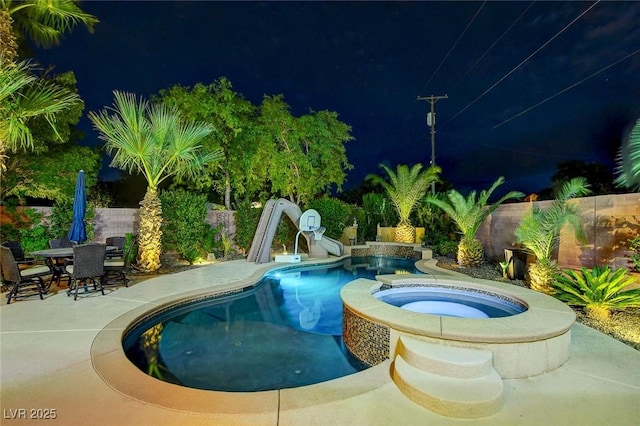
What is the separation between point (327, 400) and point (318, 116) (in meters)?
16.5

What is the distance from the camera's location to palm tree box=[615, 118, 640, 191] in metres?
5.17

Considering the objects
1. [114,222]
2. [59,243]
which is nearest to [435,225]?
[114,222]

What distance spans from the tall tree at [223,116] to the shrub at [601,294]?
492 inches

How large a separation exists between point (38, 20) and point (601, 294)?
44.0 feet

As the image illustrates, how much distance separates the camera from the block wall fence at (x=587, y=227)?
6738mm

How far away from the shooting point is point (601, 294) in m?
5.07

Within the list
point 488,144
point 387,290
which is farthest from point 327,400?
point 488,144

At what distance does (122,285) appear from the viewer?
712cm

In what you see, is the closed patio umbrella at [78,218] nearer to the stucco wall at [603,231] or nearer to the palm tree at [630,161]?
the palm tree at [630,161]

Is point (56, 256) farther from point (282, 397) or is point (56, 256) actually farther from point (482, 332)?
point (482, 332)

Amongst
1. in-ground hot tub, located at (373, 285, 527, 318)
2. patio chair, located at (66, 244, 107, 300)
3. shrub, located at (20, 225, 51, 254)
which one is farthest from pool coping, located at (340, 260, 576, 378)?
shrub, located at (20, 225, 51, 254)

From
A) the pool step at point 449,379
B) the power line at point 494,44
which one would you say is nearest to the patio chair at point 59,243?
the pool step at point 449,379

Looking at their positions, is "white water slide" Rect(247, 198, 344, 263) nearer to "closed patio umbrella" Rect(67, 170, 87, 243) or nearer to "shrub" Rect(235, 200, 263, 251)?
"shrub" Rect(235, 200, 263, 251)

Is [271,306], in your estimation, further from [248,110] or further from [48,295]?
[248,110]
